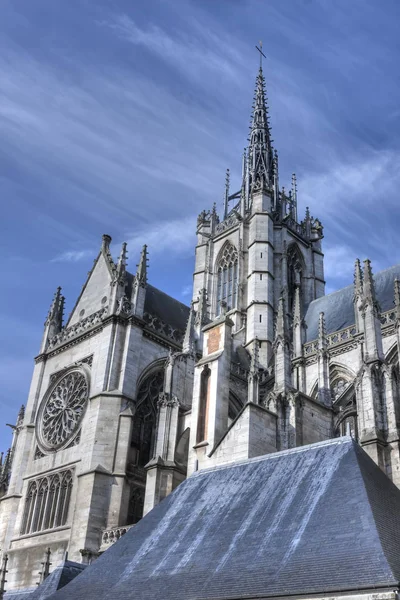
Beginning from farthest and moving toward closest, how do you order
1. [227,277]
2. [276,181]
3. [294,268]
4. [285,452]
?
[276,181]
[294,268]
[227,277]
[285,452]

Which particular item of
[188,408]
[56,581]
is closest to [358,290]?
[188,408]

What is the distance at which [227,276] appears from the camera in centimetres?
3491

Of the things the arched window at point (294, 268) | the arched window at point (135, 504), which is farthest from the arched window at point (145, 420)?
the arched window at point (294, 268)

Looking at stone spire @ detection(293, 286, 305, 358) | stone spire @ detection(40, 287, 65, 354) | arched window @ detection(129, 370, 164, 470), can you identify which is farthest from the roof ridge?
stone spire @ detection(40, 287, 65, 354)

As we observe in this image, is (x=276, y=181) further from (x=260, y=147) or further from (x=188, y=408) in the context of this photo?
(x=188, y=408)

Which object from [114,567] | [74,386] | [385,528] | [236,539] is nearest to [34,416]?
[74,386]

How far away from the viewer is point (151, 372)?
81.7 feet

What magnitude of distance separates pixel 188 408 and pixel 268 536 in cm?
1093

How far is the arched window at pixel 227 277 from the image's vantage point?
33.8 m

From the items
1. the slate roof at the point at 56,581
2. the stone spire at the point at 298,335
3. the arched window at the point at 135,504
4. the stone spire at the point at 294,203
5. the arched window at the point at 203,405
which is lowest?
the slate roof at the point at 56,581

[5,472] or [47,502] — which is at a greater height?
[5,472]

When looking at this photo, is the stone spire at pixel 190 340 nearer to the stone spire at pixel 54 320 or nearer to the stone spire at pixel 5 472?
the stone spire at pixel 54 320

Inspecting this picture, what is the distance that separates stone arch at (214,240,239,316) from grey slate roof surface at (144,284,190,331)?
145 inches

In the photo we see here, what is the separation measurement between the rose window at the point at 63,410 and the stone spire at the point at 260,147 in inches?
622
